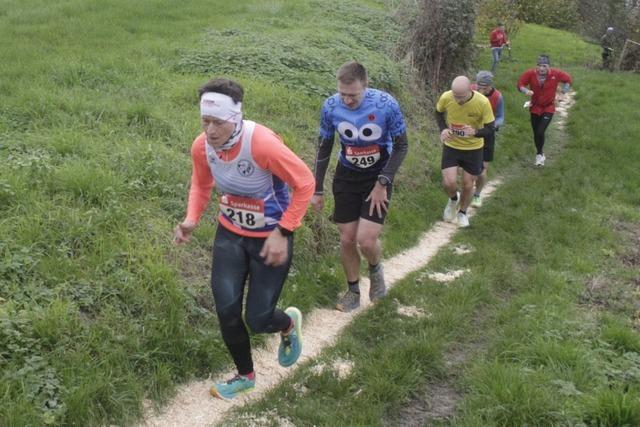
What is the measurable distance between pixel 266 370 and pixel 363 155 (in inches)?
84.4

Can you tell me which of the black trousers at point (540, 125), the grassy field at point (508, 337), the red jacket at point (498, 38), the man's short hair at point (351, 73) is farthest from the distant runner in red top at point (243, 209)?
the red jacket at point (498, 38)

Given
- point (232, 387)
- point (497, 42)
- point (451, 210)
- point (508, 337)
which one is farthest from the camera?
point (497, 42)

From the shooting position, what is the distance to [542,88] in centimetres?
1120

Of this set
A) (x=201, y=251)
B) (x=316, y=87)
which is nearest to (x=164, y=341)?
(x=201, y=251)

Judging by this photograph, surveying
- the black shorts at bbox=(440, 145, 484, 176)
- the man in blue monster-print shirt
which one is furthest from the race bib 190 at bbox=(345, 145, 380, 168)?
the black shorts at bbox=(440, 145, 484, 176)

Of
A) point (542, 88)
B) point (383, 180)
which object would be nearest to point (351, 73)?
point (383, 180)

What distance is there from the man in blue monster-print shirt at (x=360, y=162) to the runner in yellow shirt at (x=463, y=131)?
274 cm

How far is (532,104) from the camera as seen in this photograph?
37.4 ft

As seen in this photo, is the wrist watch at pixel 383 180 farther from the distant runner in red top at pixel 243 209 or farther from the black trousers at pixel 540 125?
the black trousers at pixel 540 125

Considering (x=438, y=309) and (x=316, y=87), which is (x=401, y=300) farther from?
(x=316, y=87)

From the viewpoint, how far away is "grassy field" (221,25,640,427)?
3943 millimetres

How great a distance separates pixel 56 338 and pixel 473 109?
19.7 ft

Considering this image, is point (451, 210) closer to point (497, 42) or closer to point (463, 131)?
point (463, 131)

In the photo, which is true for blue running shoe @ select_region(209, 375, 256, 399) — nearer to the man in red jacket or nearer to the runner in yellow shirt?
the runner in yellow shirt
